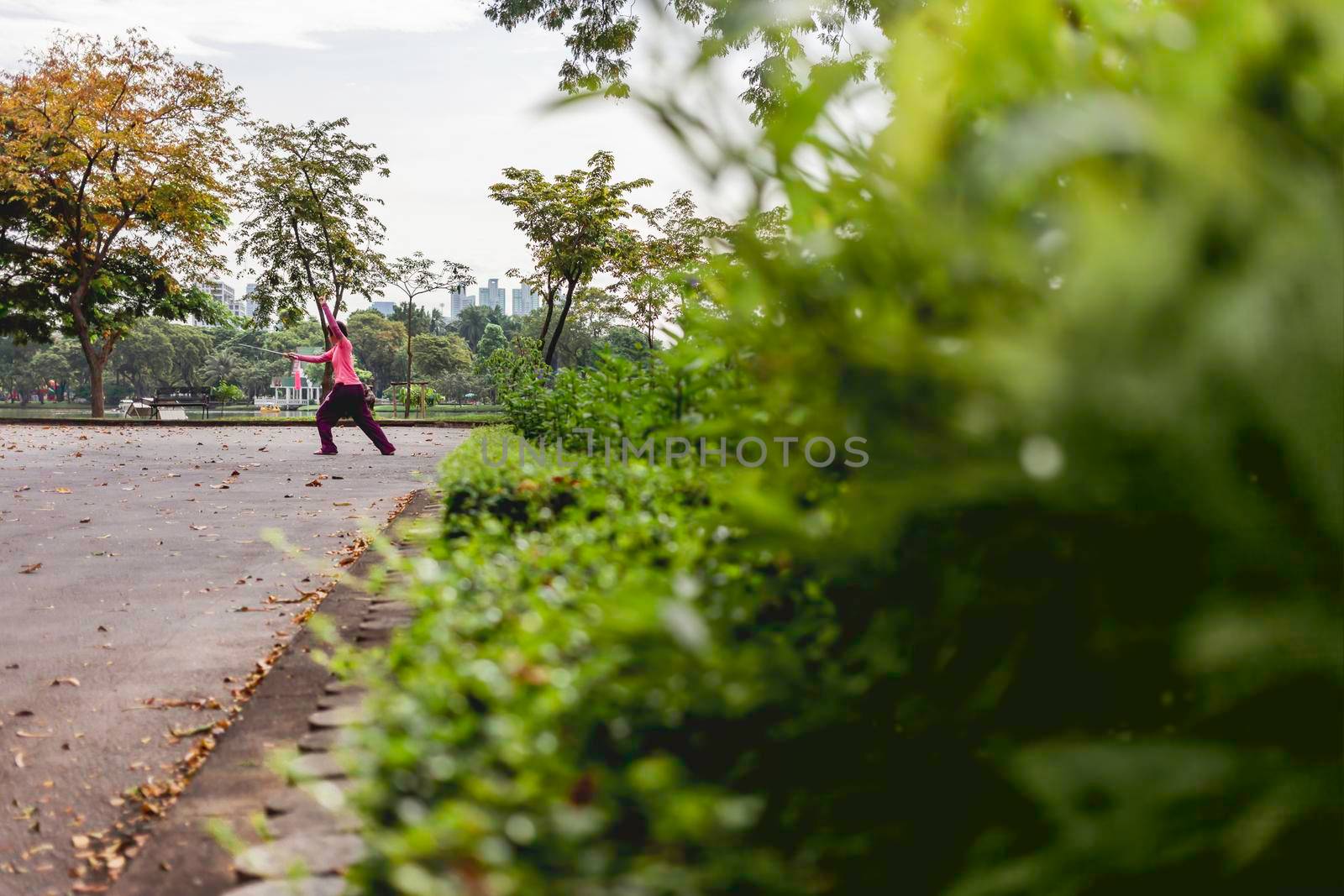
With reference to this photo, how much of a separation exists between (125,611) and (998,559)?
228 inches

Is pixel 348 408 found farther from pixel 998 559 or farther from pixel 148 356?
pixel 148 356

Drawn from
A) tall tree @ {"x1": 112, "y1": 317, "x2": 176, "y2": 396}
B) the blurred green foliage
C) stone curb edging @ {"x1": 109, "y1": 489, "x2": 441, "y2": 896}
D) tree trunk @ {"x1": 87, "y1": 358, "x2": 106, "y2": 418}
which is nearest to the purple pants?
stone curb edging @ {"x1": 109, "y1": 489, "x2": 441, "y2": 896}

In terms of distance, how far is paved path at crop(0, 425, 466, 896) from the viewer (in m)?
3.66

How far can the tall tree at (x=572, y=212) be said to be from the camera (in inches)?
1184

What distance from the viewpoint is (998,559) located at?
144 centimetres

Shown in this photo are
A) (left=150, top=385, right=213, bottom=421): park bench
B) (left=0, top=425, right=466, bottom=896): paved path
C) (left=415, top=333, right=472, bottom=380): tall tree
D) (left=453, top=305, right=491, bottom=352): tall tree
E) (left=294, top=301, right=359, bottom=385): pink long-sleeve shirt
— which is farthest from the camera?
(left=453, top=305, right=491, bottom=352): tall tree

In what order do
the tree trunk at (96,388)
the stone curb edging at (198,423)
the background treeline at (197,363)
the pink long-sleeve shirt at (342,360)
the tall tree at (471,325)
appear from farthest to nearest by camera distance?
the tall tree at (471,325), the background treeline at (197,363), the tree trunk at (96,388), the stone curb edging at (198,423), the pink long-sleeve shirt at (342,360)

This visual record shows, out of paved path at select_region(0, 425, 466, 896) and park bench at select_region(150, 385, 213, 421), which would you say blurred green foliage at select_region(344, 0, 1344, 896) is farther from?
park bench at select_region(150, 385, 213, 421)

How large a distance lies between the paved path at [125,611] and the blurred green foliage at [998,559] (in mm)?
2387

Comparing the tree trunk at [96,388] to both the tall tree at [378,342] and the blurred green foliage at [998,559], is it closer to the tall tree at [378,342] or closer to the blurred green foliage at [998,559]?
the blurred green foliage at [998,559]

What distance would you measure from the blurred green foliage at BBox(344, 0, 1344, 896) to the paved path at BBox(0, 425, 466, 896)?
7.83 ft

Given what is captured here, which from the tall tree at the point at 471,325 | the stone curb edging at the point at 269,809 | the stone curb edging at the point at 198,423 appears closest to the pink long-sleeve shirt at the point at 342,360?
the stone curb edging at the point at 269,809

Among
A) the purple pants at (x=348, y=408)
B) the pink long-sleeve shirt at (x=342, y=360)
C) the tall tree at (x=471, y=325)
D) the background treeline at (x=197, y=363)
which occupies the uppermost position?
the tall tree at (x=471, y=325)

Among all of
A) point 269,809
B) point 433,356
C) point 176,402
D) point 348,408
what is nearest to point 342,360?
point 348,408
